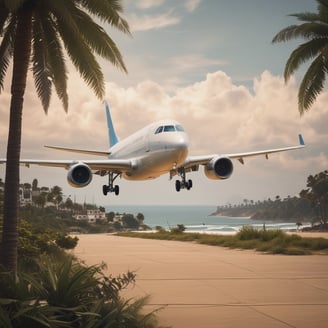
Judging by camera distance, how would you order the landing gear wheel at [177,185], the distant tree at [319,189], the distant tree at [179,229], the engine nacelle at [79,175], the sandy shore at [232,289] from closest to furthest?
1. the sandy shore at [232,289]
2. the engine nacelle at [79,175]
3. the landing gear wheel at [177,185]
4. the distant tree at [179,229]
5. the distant tree at [319,189]

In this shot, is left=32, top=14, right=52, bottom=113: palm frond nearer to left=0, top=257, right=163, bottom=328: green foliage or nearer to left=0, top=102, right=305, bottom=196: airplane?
left=0, top=257, right=163, bottom=328: green foliage

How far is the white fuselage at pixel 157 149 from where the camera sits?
26.8 metres

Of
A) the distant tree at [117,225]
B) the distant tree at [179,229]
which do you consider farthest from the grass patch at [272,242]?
the distant tree at [117,225]

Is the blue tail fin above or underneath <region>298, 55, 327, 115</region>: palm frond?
above

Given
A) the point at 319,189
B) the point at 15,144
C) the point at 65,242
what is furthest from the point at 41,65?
the point at 319,189

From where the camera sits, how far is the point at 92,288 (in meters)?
7.37

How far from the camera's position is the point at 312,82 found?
76.3 feet

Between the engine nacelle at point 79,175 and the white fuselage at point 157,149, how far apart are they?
367 centimetres

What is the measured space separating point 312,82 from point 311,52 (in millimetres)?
1408

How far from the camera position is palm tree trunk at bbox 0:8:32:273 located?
10.2 meters

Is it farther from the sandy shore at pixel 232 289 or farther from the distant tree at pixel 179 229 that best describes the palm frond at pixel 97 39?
the distant tree at pixel 179 229

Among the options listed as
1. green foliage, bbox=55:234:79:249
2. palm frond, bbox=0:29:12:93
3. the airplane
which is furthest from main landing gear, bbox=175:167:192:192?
palm frond, bbox=0:29:12:93

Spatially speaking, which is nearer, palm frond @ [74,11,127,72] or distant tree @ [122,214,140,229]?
palm frond @ [74,11,127,72]

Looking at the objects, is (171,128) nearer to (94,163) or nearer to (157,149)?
(157,149)
